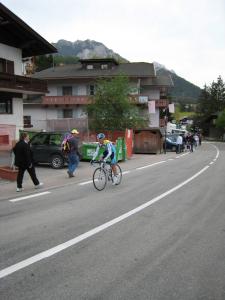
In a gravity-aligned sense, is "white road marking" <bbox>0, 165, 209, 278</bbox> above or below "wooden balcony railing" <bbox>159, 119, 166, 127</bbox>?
below

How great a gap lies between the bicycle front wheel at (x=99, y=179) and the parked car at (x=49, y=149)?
278 inches

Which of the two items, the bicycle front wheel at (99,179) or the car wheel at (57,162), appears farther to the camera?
the car wheel at (57,162)

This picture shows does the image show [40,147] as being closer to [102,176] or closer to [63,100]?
[102,176]

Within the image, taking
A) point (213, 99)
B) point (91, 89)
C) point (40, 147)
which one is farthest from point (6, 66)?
point (213, 99)

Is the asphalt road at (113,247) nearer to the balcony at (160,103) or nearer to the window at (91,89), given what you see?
the window at (91,89)

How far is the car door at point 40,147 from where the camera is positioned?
842 inches

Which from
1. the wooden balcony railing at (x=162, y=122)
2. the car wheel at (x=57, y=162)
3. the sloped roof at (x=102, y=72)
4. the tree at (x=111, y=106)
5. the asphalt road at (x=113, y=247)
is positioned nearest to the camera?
the asphalt road at (x=113, y=247)

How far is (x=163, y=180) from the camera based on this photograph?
54.0ft

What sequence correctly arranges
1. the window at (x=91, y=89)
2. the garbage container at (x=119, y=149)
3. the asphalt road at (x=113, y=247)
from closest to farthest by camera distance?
1. the asphalt road at (x=113, y=247)
2. the garbage container at (x=119, y=149)
3. the window at (x=91, y=89)

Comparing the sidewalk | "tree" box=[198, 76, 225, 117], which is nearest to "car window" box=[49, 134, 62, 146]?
the sidewalk

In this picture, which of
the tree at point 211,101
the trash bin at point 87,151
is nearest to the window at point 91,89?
the trash bin at point 87,151

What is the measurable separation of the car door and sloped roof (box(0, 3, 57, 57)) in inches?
374

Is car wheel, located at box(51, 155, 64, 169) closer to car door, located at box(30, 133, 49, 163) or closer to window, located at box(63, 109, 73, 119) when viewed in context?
car door, located at box(30, 133, 49, 163)

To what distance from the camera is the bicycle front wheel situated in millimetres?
13582
